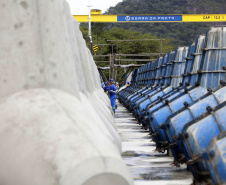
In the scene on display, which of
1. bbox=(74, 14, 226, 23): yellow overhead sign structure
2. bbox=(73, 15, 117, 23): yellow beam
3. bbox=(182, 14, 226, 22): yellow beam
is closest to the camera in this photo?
bbox=(73, 15, 117, 23): yellow beam

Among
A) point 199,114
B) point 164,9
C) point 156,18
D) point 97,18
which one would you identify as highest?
point 97,18

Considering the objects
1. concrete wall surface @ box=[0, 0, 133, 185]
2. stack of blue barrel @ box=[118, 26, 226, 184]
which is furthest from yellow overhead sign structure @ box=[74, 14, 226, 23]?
concrete wall surface @ box=[0, 0, 133, 185]

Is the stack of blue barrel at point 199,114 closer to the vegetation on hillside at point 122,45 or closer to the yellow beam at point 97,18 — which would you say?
the yellow beam at point 97,18

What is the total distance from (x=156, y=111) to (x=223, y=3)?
5033 inches

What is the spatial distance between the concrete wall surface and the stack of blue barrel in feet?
7.86

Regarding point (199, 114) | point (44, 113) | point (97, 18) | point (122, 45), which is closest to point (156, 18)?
point (97, 18)

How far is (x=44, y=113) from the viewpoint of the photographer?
304cm

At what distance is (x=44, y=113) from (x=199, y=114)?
6396 millimetres

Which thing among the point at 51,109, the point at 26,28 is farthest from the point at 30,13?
the point at 51,109

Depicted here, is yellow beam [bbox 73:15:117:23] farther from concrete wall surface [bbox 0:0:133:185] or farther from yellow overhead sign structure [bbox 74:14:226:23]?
concrete wall surface [bbox 0:0:133:185]

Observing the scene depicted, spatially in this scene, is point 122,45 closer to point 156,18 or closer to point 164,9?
point 156,18

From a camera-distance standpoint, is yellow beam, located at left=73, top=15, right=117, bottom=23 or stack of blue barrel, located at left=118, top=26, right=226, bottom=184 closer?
stack of blue barrel, located at left=118, top=26, right=226, bottom=184

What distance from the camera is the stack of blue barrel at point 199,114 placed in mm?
5541

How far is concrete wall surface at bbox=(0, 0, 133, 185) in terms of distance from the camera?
104 inches
